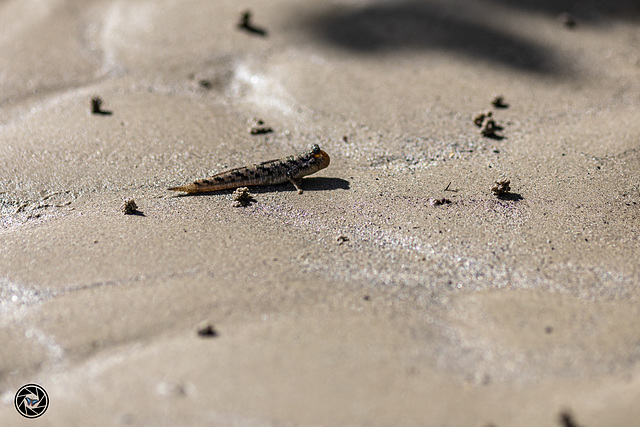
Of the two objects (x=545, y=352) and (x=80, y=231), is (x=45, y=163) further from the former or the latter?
(x=545, y=352)

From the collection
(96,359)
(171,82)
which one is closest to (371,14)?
(171,82)

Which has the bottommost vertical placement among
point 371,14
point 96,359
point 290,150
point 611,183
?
point 96,359

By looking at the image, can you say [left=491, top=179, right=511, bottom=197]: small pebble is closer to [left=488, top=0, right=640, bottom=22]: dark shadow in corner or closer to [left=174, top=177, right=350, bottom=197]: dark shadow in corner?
[left=174, top=177, right=350, bottom=197]: dark shadow in corner

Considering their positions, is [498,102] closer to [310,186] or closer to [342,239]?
[310,186]

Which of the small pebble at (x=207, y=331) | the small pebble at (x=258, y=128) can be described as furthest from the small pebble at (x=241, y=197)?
the small pebble at (x=207, y=331)

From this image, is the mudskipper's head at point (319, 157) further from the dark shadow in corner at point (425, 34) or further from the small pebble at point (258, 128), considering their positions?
the dark shadow in corner at point (425, 34)

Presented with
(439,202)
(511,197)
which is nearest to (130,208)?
(439,202)

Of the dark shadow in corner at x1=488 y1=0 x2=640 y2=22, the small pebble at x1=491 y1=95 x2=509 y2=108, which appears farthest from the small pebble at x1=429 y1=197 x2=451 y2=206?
the dark shadow in corner at x1=488 y1=0 x2=640 y2=22
